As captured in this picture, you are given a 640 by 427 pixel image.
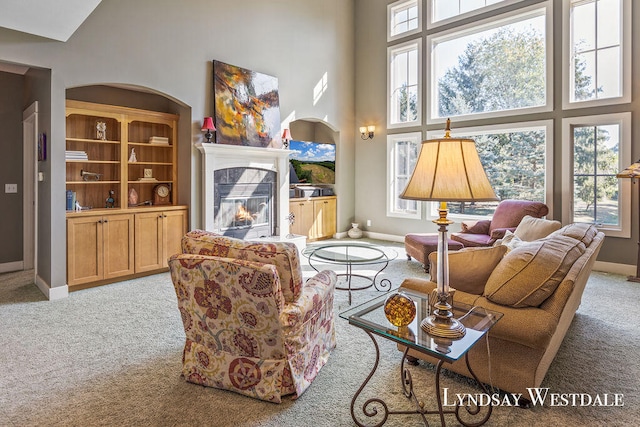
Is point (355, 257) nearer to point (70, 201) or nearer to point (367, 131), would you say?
point (70, 201)

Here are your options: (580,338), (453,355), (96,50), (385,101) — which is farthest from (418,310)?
(385,101)

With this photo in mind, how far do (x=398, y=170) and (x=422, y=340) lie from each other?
5845 mm

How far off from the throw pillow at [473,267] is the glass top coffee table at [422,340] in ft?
0.64

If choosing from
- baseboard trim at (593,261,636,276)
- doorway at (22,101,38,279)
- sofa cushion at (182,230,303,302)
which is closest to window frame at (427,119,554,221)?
baseboard trim at (593,261,636,276)

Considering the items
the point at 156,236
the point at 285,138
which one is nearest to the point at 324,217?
the point at 285,138

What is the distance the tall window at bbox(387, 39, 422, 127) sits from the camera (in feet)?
22.2

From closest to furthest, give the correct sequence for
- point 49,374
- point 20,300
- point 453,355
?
point 453,355 < point 49,374 < point 20,300

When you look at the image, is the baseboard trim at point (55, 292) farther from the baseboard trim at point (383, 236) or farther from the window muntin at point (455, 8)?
the window muntin at point (455, 8)

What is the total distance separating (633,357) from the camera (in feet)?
8.40

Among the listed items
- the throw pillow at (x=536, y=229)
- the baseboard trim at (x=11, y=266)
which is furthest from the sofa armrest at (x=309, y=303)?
the baseboard trim at (x=11, y=266)

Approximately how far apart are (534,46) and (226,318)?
603cm

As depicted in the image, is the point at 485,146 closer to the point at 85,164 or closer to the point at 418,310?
the point at 418,310

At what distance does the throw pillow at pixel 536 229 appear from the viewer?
3.84m

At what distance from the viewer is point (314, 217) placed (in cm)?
707
